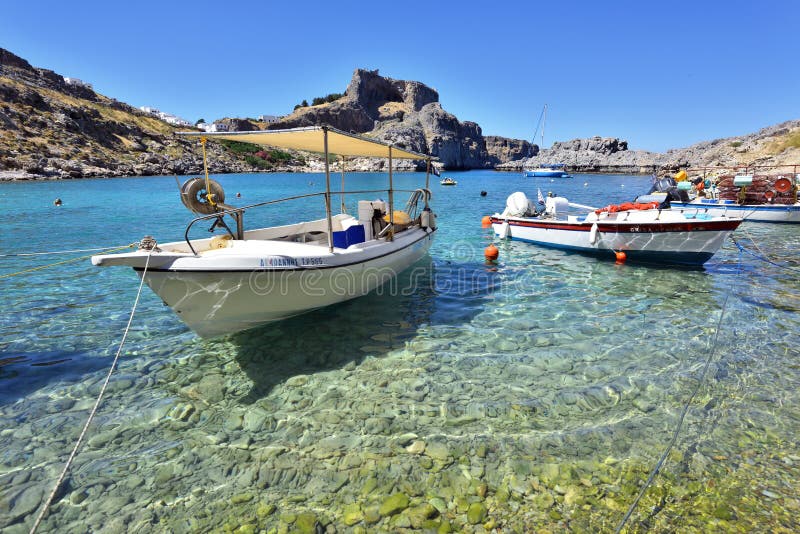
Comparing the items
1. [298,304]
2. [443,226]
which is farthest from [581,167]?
[298,304]

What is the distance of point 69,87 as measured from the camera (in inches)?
4200

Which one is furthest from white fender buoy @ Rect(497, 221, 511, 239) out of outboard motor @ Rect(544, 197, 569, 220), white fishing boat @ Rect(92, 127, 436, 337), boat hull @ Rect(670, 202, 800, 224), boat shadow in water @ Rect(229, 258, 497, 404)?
boat hull @ Rect(670, 202, 800, 224)

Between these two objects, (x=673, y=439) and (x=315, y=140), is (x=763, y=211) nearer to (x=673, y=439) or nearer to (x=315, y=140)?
(x=673, y=439)

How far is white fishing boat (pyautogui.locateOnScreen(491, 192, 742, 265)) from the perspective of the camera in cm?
1181

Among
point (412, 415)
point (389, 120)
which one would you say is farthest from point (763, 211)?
point (389, 120)

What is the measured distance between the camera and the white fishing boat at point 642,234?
38.8ft

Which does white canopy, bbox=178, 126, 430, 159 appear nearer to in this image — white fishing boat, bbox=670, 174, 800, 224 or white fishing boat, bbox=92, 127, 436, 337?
white fishing boat, bbox=92, 127, 436, 337

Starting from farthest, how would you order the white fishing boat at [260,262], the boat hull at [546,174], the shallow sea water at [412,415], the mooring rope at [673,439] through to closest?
the boat hull at [546,174]
the white fishing boat at [260,262]
the shallow sea water at [412,415]
the mooring rope at [673,439]

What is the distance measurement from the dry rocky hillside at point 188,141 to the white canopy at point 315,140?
117cm

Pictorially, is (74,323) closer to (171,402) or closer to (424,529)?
(171,402)

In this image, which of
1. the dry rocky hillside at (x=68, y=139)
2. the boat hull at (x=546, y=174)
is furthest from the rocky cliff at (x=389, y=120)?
the dry rocky hillside at (x=68, y=139)

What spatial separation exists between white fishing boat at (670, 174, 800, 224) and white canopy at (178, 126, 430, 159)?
18.8 metres

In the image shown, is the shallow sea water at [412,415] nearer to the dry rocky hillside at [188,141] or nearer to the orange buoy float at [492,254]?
the orange buoy float at [492,254]

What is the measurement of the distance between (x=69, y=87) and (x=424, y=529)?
148 metres
